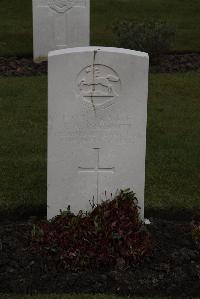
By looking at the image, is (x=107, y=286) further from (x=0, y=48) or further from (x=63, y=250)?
(x=0, y=48)

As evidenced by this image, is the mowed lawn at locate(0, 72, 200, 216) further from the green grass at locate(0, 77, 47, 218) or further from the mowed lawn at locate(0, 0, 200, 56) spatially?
the mowed lawn at locate(0, 0, 200, 56)

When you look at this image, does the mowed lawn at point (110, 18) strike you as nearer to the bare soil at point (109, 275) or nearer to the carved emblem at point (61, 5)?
the carved emblem at point (61, 5)

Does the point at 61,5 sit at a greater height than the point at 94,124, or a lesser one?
greater

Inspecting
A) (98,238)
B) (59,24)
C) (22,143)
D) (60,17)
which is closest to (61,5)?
(60,17)

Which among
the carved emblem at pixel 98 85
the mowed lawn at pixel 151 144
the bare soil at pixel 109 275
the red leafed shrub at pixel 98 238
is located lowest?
the bare soil at pixel 109 275

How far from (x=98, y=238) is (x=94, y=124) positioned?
848 millimetres

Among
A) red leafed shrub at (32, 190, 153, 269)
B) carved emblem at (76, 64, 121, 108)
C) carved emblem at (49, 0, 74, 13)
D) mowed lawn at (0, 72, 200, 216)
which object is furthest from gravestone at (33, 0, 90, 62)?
red leafed shrub at (32, 190, 153, 269)

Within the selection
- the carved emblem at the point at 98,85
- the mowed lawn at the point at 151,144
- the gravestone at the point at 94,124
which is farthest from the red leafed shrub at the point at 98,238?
the mowed lawn at the point at 151,144

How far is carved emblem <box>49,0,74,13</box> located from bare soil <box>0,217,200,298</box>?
7.01 meters

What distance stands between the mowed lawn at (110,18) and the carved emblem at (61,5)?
47.8 inches

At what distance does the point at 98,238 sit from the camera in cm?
517

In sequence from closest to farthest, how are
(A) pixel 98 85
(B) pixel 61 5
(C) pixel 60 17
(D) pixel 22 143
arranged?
(A) pixel 98 85 < (D) pixel 22 143 < (B) pixel 61 5 < (C) pixel 60 17

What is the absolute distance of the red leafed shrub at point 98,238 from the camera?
513cm

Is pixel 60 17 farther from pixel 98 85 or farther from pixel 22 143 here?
pixel 98 85
